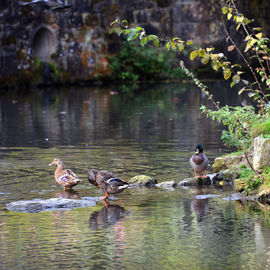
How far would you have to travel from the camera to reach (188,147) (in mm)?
16031

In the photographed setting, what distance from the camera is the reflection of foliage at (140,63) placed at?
40.2 m

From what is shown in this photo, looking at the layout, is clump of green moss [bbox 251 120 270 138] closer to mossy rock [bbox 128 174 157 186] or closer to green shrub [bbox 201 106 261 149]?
green shrub [bbox 201 106 261 149]

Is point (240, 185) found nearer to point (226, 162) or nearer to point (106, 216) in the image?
point (226, 162)

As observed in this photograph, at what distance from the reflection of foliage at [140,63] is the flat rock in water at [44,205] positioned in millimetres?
29399

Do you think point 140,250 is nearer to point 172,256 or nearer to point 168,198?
point 172,256

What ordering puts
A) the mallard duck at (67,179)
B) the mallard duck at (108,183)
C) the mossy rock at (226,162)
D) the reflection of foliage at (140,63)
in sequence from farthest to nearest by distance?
the reflection of foliage at (140,63) → the mossy rock at (226,162) → the mallard duck at (67,179) → the mallard duck at (108,183)

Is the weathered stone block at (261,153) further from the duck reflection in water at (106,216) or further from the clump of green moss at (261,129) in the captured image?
the duck reflection in water at (106,216)

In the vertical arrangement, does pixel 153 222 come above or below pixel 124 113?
below

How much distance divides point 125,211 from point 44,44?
2946cm

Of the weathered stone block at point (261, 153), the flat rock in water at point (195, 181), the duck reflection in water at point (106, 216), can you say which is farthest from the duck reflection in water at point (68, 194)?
the weathered stone block at point (261, 153)

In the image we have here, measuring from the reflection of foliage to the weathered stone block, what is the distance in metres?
28.6

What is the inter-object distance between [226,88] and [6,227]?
85.6ft

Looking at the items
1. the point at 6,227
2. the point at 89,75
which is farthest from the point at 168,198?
the point at 89,75

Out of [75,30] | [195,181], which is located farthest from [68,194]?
[75,30]
